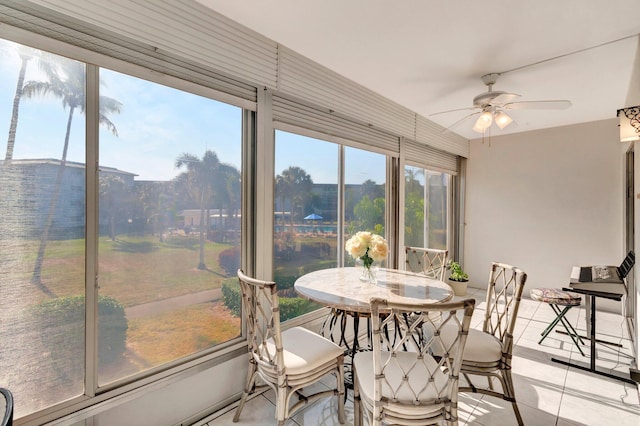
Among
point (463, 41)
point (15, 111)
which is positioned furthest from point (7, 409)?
point (463, 41)

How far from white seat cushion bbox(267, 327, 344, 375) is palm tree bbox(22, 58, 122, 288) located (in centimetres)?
132

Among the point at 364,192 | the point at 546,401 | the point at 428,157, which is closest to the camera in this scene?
the point at 546,401

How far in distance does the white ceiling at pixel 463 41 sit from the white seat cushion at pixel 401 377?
6.38 feet

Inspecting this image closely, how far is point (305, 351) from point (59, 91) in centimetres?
193

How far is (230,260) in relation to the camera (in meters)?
2.18

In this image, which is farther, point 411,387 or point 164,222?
point 164,222

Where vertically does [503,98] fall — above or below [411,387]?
above

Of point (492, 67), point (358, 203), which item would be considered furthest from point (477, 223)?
point (492, 67)

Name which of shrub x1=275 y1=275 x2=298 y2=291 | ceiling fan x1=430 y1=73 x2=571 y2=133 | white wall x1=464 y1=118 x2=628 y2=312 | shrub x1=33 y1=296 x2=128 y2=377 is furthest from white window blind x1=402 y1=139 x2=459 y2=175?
shrub x1=33 y1=296 x2=128 y2=377

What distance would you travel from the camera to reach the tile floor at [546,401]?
192 centimetres

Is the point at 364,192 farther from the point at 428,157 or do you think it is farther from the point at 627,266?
the point at 627,266

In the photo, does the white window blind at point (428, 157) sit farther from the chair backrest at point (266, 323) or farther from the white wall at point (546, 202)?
the chair backrest at point (266, 323)

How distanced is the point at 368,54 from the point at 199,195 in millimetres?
1639

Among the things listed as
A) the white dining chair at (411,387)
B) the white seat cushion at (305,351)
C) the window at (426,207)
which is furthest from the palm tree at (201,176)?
the window at (426,207)
